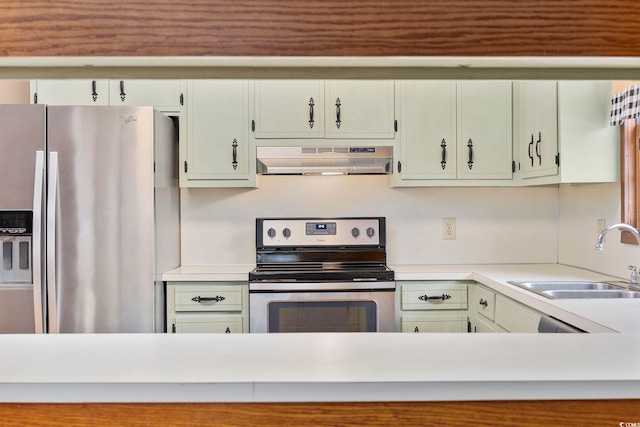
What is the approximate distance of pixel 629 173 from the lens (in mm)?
2352

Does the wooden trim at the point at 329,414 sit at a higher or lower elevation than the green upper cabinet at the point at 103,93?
lower

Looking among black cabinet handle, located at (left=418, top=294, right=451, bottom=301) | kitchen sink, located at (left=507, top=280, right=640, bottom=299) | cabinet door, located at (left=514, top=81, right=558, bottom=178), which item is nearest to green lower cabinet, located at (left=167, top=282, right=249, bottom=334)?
black cabinet handle, located at (left=418, top=294, right=451, bottom=301)

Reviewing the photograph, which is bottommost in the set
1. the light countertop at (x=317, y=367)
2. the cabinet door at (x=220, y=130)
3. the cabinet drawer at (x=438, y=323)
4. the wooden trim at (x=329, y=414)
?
the cabinet drawer at (x=438, y=323)

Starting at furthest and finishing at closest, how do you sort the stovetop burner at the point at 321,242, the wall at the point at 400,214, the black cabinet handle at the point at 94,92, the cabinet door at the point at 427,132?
the wall at the point at 400,214
the stovetop burner at the point at 321,242
the cabinet door at the point at 427,132
the black cabinet handle at the point at 94,92

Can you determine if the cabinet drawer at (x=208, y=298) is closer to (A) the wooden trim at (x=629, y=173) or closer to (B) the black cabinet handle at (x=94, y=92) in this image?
(B) the black cabinet handle at (x=94, y=92)

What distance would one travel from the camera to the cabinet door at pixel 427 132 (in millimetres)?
2916

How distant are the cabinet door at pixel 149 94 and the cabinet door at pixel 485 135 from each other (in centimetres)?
173

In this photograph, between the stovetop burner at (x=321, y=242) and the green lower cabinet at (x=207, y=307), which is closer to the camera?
the green lower cabinet at (x=207, y=307)

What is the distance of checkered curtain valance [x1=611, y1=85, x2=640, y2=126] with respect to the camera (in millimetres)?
2129

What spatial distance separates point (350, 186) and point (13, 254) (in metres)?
1.97

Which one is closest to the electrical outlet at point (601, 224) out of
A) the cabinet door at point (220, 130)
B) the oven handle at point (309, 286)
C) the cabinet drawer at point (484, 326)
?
the cabinet drawer at point (484, 326)

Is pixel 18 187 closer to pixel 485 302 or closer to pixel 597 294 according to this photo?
pixel 485 302

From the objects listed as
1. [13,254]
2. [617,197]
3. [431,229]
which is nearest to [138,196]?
[13,254]

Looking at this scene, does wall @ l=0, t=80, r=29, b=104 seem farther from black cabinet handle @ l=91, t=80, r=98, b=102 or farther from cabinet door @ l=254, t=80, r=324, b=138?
cabinet door @ l=254, t=80, r=324, b=138
